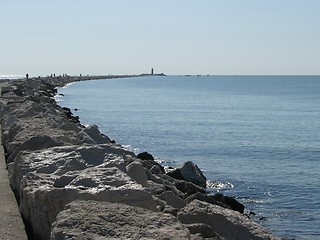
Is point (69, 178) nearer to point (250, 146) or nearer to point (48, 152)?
point (48, 152)

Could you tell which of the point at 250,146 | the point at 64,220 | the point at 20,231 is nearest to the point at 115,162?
the point at 20,231

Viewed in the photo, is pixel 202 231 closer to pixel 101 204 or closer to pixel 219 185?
pixel 101 204

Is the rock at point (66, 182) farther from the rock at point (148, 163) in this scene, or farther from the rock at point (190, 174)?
the rock at point (190, 174)

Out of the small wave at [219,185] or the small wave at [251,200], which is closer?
the small wave at [251,200]

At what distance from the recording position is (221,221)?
6.70 meters

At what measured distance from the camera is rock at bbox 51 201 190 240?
4.55 m

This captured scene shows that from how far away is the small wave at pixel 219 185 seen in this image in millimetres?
15491

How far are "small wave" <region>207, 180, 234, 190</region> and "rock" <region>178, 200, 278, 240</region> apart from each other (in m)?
8.53

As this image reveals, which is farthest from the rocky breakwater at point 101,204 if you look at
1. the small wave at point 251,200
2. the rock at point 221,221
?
the small wave at point 251,200

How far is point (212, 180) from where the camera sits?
1645 cm

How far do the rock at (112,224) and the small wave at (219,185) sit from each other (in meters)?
10.5

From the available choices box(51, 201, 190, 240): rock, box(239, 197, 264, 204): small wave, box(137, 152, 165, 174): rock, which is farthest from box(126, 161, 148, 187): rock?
box(239, 197, 264, 204): small wave

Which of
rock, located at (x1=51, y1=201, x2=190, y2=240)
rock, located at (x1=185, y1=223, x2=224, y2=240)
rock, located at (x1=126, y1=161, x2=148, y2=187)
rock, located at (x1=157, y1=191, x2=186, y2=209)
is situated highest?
rock, located at (x1=51, y1=201, x2=190, y2=240)

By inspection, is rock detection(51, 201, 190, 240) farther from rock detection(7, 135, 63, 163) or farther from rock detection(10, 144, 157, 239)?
rock detection(7, 135, 63, 163)
